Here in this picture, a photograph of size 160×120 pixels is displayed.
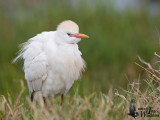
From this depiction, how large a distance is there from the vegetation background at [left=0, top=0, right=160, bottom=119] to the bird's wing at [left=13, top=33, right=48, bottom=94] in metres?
3.17

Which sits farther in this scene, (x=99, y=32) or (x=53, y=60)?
(x=99, y=32)

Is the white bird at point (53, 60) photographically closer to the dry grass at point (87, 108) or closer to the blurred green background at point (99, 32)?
the dry grass at point (87, 108)

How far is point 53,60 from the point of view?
5.06 m

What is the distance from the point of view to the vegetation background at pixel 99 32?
8898 mm

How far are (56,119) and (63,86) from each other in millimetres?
1744

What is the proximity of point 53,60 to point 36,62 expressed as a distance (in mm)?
197

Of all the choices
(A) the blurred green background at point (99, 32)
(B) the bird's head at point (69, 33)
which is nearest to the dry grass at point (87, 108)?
(B) the bird's head at point (69, 33)

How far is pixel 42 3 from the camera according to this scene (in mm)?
9875

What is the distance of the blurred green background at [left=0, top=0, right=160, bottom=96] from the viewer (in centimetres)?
891

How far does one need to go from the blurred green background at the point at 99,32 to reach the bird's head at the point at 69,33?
11.7 ft

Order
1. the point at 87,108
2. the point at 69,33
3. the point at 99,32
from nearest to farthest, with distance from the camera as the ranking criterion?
the point at 87,108 < the point at 69,33 < the point at 99,32

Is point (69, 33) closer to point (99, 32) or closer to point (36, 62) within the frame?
point (36, 62)

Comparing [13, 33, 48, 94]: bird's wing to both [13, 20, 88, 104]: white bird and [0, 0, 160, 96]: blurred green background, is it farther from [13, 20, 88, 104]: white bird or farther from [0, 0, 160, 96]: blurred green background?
[0, 0, 160, 96]: blurred green background

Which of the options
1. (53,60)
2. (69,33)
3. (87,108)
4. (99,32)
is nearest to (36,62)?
(53,60)
